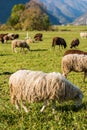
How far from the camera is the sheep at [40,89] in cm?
912

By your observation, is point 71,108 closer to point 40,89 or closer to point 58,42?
point 40,89

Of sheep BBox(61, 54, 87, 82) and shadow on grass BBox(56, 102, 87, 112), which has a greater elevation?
sheep BBox(61, 54, 87, 82)

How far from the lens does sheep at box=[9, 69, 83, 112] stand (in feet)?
29.9

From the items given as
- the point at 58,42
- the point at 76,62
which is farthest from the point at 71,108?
Answer: the point at 58,42

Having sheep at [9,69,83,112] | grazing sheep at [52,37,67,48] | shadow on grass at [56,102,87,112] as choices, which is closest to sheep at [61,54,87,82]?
shadow on grass at [56,102,87,112]

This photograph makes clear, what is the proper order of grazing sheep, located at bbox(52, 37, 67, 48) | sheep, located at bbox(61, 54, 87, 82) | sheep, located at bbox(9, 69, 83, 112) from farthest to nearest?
grazing sheep, located at bbox(52, 37, 67, 48), sheep, located at bbox(61, 54, 87, 82), sheep, located at bbox(9, 69, 83, 112)

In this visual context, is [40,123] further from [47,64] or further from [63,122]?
[47,64]

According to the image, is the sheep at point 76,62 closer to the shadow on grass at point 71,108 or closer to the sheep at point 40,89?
the shadow on grass at point 71,108

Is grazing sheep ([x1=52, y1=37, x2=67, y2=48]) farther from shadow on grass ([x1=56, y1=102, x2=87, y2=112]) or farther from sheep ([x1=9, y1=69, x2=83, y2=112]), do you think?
sheep ([x1=9, y1=69, x2=83, y2=112])

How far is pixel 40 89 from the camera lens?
30.0ft

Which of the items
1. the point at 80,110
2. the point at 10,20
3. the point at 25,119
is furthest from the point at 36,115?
the point at 10,20

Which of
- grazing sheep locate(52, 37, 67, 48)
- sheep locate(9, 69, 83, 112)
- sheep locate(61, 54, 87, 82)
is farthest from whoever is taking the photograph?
grazing sheep locate(52, 37, 67, 48)

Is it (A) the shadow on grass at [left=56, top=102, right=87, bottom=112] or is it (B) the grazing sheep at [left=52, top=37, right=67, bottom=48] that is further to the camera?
(B) the grazing sheep at [left=52, top=37, right=67, bottom=48]

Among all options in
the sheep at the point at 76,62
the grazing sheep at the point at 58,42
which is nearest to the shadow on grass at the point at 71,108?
the sheep at the point at 76,62
